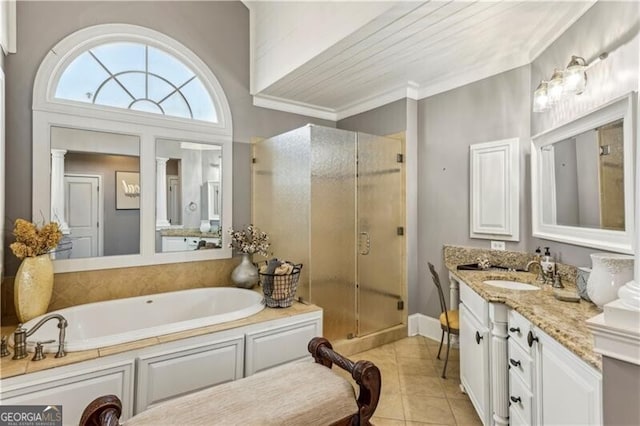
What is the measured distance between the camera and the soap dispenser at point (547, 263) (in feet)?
6.66

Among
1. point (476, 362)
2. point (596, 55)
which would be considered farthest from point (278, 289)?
point (596, 55)

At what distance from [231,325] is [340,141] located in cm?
183

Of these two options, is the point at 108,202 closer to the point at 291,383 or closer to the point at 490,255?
the point at 291,383

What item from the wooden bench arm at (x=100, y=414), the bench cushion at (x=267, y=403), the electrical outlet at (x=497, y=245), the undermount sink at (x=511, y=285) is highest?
the electrical outlet at (x=497, y=245)

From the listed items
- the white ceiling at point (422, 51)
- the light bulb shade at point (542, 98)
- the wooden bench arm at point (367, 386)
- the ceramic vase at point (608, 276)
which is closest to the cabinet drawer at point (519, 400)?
the ceramic vase at point (608, 276)

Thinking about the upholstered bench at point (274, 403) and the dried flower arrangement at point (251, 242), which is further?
the dried flower arrangement at point (251, 242)

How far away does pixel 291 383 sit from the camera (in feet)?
4.16

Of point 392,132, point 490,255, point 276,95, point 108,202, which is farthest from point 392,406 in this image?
point 276,95

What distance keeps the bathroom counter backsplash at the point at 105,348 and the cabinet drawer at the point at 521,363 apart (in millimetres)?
1387

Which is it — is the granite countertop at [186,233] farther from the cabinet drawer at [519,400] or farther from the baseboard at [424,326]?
the cabinet drawer at [519,400]

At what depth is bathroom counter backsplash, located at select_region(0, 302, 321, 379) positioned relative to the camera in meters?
1.53

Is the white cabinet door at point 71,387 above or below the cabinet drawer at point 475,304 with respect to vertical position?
below

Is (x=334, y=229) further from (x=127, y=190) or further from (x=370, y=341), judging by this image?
(x=127, y=190)

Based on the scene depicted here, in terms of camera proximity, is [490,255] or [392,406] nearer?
[392,406]
